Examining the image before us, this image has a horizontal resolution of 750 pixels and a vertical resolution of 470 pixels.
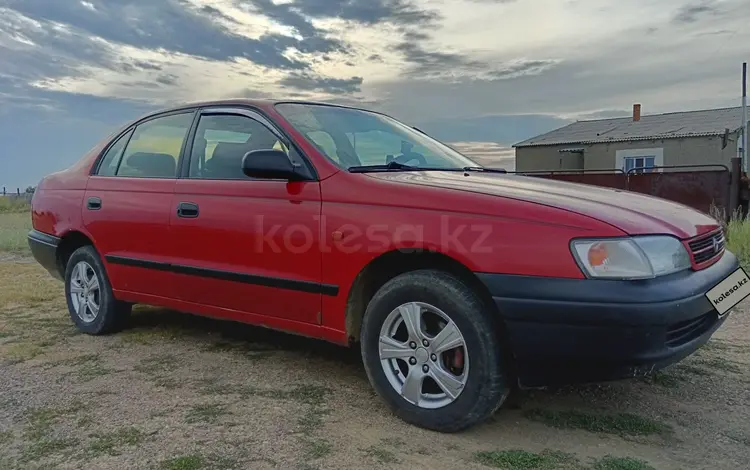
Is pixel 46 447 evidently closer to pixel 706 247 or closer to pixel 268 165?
pixel 268 165

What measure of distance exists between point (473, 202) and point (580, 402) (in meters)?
1.30

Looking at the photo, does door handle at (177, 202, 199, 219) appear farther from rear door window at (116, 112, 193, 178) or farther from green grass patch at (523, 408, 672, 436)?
green grass patch at (523, 408, 672, 436)

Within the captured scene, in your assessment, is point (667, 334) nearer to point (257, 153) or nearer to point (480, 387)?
point (480, 387)

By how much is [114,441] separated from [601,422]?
2261 millimetres

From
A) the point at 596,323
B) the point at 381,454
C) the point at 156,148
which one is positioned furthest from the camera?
the point at 156,148

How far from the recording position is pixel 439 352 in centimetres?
290

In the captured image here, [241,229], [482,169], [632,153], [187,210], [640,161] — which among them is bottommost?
[241,229]

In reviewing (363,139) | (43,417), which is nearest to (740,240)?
(363,139)

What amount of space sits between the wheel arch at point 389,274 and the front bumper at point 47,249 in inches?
115

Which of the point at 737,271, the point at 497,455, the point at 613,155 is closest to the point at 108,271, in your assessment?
the point at 497,455

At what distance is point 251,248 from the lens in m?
3.60

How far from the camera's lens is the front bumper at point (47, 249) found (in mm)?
5012

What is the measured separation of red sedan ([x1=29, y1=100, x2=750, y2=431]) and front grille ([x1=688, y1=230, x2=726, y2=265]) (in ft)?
0.05

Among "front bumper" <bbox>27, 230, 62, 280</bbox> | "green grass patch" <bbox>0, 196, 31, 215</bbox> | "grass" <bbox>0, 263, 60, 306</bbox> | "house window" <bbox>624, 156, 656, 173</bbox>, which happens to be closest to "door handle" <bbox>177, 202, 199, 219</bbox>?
"front bumper" <bbox>27, 230, 62, 280</bbox>
